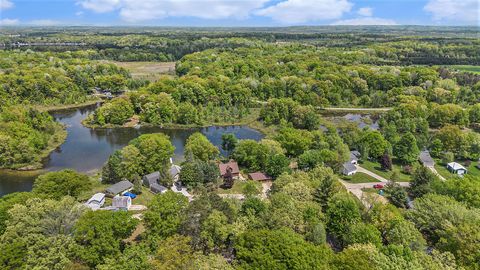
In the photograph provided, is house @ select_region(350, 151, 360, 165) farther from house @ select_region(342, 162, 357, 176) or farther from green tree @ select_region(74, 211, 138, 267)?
green tree @ select_region(74, 211, 138, 267)

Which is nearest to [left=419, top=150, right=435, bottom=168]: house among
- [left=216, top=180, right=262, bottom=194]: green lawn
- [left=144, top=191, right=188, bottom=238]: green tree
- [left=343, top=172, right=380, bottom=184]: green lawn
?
[left=343, top=172, right=380, bottom=184]: green lawn

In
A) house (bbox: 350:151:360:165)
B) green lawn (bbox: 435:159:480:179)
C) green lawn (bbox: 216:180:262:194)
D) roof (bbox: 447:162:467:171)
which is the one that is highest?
house (bbox: 350:151:360:165)

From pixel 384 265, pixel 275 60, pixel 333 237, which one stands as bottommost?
pixel 333 237

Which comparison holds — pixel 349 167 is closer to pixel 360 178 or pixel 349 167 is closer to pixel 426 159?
pixel 360 178

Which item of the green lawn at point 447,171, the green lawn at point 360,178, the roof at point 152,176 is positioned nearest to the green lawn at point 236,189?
the roof at point 152,176

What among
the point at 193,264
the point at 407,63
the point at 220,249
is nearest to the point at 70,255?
the point at 193,264

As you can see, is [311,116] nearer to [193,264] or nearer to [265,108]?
[265,108]

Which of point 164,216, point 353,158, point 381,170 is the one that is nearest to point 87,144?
point 164,216
